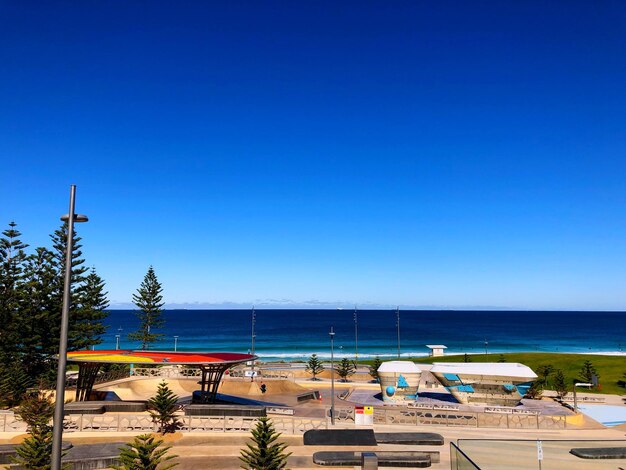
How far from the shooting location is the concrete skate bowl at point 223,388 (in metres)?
42.7

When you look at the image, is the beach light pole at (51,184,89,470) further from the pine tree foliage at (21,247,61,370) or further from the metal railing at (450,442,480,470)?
the pine tree foliage at (21,247,61,370)

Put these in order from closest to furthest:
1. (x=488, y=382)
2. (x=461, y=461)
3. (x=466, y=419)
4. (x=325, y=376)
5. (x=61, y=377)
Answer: (x=61, y=377) < (x=461, y=461) < (x=466, y=419) < (x=488, y=382) < (x=325, y=376)

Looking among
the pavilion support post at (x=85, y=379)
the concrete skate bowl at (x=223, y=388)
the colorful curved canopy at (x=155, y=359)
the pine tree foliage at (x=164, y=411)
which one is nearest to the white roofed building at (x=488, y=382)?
the concrete skate bowl at (x=223, y=388)

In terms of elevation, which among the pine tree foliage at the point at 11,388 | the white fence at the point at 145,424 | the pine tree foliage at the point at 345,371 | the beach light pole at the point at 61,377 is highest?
the beach light pole at the point at 61,377

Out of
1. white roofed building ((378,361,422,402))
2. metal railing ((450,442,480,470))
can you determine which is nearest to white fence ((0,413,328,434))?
white roofed building ((378,361,422,402))

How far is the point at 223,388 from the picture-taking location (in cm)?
4609

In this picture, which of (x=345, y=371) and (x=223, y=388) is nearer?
(x=223, y=388)

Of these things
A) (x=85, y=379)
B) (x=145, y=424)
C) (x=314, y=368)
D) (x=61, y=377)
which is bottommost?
(x=314, y=368)

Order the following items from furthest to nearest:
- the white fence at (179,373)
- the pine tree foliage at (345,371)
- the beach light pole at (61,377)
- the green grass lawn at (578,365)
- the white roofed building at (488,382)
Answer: the pine tree foliage at (345,371) < the white fence at (179,373) < the green grass lawn at (578,365) < the white roofed building at (488,382) < the beach light pole at (61,377)

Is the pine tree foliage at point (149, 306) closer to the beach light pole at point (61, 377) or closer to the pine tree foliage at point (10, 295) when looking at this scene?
the pine tree foliage at point (10, 295)

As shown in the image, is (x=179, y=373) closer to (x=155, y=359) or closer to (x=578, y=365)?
(x=155, y=359)

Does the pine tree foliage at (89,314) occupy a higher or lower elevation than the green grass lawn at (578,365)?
higher

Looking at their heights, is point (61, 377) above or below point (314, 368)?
above

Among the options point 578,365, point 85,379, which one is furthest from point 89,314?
point 578,365
